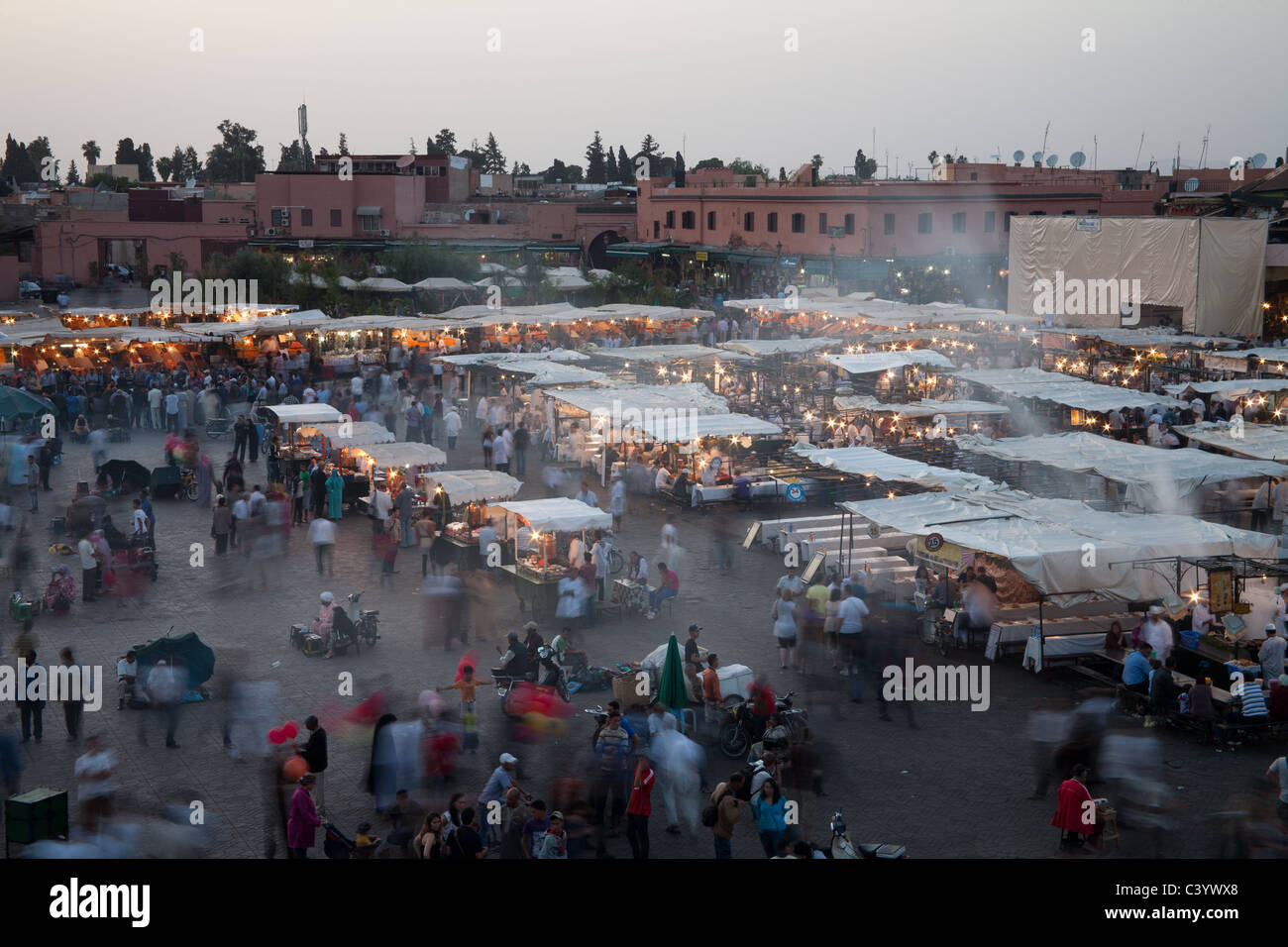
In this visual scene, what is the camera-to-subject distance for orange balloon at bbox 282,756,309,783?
31.1ft

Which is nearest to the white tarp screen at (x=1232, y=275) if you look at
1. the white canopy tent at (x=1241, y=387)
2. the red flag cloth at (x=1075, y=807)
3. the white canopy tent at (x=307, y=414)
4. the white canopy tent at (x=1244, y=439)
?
the white canopy tent at (x=1241, y=387)

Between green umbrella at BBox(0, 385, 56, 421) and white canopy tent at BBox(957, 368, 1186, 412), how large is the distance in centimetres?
1823

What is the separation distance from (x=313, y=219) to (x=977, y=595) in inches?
1897

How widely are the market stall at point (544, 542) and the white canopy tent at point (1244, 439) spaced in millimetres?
9960

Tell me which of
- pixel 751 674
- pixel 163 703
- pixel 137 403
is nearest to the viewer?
pixel 163 703

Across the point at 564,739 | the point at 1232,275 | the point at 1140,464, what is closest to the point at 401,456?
the point at 564,739

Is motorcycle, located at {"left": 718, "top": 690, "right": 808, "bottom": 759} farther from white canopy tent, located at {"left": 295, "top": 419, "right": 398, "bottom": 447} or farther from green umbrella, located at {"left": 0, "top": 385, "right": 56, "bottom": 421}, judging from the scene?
green umbrella, located at {"left": 0, "top": 385, "right": 56, "bottom": 421}

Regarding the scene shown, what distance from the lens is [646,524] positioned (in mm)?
19859

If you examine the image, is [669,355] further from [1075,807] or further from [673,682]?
[1075,807]

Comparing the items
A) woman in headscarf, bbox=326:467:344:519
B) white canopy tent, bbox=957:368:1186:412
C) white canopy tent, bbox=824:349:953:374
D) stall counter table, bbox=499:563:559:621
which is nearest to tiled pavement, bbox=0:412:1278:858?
stall counter table, bbox=499:563:559:621

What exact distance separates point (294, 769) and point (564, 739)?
2.91 meters
